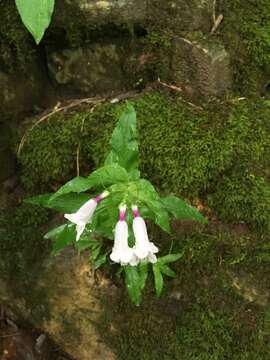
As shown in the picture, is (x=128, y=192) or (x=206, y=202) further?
(x=206, y=202)

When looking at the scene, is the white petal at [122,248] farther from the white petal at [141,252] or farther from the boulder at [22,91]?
the boulder at [22,91]

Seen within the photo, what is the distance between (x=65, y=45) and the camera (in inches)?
123

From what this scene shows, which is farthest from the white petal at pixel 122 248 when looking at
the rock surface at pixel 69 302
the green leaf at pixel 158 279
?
the rock surface at pixel 69 302

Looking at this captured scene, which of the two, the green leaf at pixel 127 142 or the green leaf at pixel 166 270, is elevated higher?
the green leaf at pixel 127 142

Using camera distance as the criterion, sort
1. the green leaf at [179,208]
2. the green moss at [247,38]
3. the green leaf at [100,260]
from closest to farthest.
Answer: the green leaf at [179,208]
the green leaf at [100,260]
the green moss at [247,38]

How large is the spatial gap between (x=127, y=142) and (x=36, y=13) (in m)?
0.66

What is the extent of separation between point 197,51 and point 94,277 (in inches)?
54.6

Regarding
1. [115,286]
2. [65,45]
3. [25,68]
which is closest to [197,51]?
[65,45]

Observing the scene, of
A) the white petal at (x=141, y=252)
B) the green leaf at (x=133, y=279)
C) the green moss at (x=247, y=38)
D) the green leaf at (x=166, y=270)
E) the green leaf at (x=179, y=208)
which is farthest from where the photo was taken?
the green moss at (x=247, y=38)

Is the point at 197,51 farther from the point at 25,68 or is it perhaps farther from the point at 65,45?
the point at 25,68

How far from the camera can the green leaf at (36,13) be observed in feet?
6.83

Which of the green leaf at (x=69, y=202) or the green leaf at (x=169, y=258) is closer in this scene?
the green leaf at (x=69, y=202)

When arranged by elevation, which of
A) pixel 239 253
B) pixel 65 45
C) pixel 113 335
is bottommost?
pixel 113 335

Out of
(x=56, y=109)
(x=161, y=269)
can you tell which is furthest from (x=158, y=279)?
(x=56, y=109)
